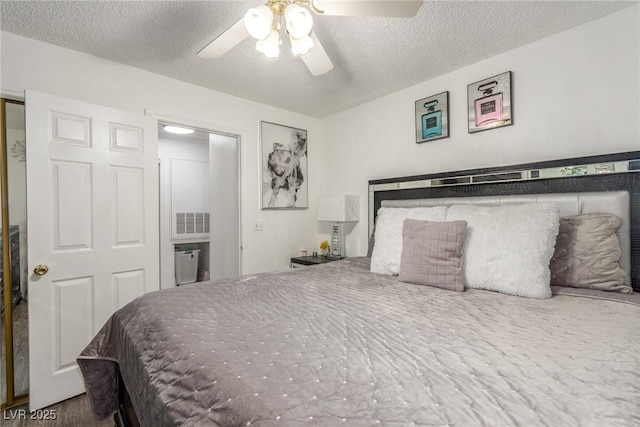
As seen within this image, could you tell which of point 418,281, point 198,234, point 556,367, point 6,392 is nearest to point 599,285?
point 418,281

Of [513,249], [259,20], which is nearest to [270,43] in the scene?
[259,20]

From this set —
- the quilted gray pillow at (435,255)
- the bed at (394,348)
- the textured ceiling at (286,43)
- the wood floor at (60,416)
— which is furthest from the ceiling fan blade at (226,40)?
the wood floor at (60,416)

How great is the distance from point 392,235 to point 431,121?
121 centimetres

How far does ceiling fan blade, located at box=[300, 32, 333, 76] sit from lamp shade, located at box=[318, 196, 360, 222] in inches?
58.6

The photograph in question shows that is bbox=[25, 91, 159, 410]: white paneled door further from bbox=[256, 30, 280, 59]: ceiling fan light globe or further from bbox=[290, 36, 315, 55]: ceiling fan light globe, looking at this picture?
bbox=[290, 36, 315, 55]: ceiling fan light globe

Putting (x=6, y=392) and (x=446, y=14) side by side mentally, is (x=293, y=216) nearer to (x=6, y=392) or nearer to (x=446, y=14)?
(x=446, y=14)

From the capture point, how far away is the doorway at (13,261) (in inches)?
77.3

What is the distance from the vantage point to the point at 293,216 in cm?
345

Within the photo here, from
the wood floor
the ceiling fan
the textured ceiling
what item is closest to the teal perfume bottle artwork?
the textured ceiling

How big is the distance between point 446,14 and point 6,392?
145 inches

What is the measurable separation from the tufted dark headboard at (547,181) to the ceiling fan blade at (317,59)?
1.32 meters

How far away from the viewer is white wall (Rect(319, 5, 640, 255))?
1717 millimetres

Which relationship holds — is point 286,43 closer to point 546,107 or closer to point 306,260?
point 546,107

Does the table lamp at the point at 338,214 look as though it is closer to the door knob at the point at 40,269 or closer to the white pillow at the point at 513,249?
the white pillow at the point at 513,249
